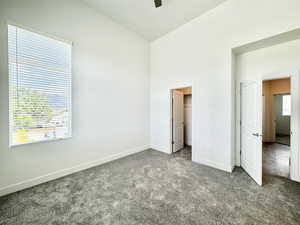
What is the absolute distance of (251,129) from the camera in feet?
8.50

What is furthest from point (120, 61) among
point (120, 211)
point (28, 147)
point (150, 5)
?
point (120, 211)

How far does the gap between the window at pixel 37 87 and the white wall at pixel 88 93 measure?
0.10 m

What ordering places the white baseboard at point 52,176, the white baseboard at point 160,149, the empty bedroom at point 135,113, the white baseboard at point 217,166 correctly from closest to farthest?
the empty bedroom at point 135,113, the white baseboard at point 52,176, the white baseboard at point 217,166, the white baseboard at point 160,149

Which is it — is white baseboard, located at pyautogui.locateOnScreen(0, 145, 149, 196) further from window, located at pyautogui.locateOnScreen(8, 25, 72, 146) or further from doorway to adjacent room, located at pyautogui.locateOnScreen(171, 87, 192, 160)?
doorway to adjacent room, located at pyautogui.locateOnScreen(171, 87, 192, 160)

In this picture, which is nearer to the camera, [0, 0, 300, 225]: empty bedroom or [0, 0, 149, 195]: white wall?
[0, 0, 300, 225]: empty bedroom

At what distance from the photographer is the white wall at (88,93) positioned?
2.13 meters

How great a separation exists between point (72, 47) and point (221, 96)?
143 inches

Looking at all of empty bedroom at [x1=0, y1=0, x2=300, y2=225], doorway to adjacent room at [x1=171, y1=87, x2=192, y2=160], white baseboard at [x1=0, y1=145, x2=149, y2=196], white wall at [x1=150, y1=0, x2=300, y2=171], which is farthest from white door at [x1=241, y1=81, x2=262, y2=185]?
white baseboard at [x1=0, y1=145, x2=149, y2=196]

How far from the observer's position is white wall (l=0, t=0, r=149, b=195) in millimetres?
2133

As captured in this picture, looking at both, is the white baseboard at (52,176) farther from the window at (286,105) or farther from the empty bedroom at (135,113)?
the window at (286,105)

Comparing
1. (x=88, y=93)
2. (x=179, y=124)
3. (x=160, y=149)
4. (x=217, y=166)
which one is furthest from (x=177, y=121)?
(x=88, y=93)

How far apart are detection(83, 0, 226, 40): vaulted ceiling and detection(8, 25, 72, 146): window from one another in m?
1.45

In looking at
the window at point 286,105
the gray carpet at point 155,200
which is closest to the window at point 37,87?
the gray carpet at point 155,200

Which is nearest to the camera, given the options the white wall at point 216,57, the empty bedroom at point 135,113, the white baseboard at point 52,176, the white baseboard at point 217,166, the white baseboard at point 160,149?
the empty bedroom at point 135,113
